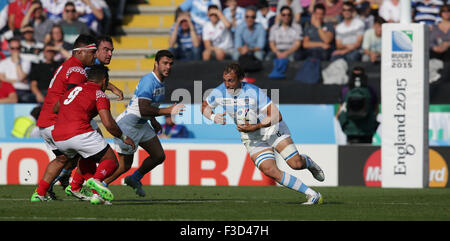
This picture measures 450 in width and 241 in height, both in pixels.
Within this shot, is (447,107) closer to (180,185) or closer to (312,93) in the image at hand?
(312,93)

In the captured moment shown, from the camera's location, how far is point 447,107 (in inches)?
777

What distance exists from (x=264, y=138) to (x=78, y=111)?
8.57 ft

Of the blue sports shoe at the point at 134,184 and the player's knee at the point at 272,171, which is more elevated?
the player's knee at the point at 272,171

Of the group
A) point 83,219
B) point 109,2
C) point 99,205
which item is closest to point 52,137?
point 99,205

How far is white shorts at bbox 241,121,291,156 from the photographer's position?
41.8ft

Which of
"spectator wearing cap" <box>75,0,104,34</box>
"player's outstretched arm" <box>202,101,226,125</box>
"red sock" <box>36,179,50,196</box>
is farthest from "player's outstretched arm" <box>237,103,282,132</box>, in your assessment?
"spectator wearing cap" <box>75,0,104,34</box>

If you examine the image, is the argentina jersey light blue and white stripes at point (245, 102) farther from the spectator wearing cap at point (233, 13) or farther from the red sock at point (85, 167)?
the spectator wearing cap at point (233, 13)

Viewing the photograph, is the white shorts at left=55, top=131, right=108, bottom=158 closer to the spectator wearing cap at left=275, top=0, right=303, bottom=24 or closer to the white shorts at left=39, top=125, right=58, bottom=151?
the white shorts at left=39, top=125, right=58, bottom=151

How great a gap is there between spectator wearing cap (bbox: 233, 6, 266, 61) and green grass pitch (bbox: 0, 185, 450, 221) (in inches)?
239

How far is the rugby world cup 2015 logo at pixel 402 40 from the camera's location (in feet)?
57.1

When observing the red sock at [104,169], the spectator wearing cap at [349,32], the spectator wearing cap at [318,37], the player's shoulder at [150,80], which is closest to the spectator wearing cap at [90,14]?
the spectator wearing cap at [318,37]

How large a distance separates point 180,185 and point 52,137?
19.3ft

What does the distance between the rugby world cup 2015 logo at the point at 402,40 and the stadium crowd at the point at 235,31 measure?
11.2 ft

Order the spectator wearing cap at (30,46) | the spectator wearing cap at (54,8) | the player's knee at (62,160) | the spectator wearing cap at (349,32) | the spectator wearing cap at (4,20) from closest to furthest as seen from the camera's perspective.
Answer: the player's knee at (62,160) → the spectator wearing cap at (349,32) → the spectator wearing cap at (30,46) → the spectator wearing cap at (54,8) → the spectator wearing cap at (4,20)
